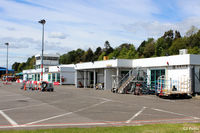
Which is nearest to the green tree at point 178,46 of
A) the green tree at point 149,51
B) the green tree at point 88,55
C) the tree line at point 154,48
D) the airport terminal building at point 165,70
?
the tree line at point 154,48

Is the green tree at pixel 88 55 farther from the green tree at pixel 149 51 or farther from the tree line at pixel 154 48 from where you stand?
the green tree at pixel 149 51

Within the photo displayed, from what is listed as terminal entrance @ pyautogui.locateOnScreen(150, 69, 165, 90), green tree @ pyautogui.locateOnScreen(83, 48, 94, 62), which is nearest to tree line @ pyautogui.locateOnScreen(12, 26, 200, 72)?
green tree @ pyautogui.locateOnScreen(83, 48, 94, 62)

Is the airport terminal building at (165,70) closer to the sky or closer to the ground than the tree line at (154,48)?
closer to the ground

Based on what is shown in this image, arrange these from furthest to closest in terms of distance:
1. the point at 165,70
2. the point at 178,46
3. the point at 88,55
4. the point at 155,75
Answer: the point at 88,55 < the point at 178,46 < the point at 155,75 < the point at 165,70

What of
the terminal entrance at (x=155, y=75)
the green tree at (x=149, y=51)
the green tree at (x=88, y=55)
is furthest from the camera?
the green tree at (x=88, y=55)

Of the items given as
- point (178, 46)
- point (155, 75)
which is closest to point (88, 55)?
point (178, 46)

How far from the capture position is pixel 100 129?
29.1 ft

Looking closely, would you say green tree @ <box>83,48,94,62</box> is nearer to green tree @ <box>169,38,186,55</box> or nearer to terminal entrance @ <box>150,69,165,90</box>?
green tree @ <box>169,38,186,55</box>

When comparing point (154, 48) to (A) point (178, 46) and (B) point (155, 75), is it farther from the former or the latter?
(B) point (155, 75)

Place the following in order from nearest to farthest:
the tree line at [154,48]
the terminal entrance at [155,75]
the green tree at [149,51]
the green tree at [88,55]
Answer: the terminal entrance at [155,75] < the tree line at [154,48] < the green tree at [149,51] < the green tree at [88,55]

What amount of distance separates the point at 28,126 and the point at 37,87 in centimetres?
2765

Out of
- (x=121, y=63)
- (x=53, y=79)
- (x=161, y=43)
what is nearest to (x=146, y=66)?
(x=121, y=63)

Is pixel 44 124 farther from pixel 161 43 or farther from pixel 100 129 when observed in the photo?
pixel 161 43

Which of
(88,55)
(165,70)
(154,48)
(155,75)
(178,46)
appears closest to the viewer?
(165,70)
